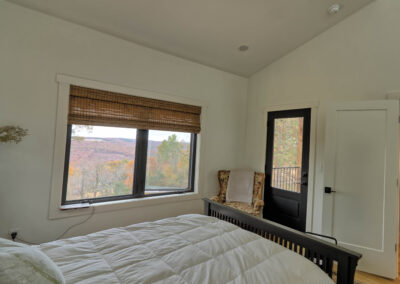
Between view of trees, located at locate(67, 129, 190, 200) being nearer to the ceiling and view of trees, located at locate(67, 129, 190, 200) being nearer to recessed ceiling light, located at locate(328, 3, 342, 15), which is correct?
the ceiling

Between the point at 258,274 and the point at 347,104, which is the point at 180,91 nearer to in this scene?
the point at 347,104

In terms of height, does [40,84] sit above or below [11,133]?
above

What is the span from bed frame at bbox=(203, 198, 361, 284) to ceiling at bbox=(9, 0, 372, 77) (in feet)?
7.25

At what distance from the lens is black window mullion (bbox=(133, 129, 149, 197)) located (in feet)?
9.30

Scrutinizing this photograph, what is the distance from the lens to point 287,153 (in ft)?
10.9

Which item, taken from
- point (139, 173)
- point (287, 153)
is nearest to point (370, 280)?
point (287, 153)

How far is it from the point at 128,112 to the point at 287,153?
8.23 feet

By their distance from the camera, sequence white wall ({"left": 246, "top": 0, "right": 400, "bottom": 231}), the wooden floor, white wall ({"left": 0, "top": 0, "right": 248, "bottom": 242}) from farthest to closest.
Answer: white wall ({"left": 246, "top": 0, "right": 400, "bottom": 231}) → the wooden floor → white wall ({"left": 0, "top": 0, "right": 248, "bottom": 242})

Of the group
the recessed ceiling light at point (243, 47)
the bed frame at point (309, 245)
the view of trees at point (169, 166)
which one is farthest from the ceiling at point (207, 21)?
the bed frame at point (309, 245)

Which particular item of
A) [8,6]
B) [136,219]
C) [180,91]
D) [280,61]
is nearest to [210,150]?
[180,91]

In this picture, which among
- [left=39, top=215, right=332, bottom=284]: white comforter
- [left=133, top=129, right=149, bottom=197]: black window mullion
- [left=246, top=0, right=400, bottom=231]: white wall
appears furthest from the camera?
[left=133, top=129, right=149, bottom=197]: black window mullion

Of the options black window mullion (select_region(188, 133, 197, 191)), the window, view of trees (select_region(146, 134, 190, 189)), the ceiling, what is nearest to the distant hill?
the window

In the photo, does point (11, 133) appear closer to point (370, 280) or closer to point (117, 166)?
point (117, 166)

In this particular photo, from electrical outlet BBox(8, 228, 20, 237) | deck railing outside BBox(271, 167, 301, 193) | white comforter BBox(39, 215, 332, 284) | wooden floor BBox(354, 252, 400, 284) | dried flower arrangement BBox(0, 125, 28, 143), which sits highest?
dried flower arrangement BBox(0, 125, 28, 143)
